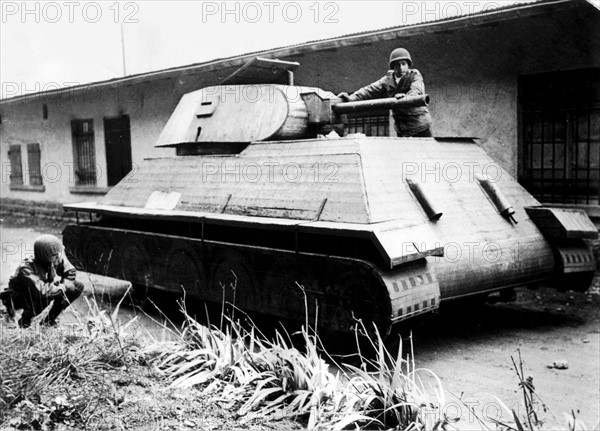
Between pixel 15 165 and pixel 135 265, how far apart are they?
45.0 feet

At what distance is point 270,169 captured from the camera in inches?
247

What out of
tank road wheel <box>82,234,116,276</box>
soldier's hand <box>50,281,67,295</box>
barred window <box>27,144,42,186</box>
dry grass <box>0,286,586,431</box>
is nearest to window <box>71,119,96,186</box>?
barred window <box>27,144,42,186</box>

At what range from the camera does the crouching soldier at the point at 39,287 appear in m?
5.72

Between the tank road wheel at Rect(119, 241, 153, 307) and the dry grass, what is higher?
the tank road wheel at Rect(119, 241, 153, 307)

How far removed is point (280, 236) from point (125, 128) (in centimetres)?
1006

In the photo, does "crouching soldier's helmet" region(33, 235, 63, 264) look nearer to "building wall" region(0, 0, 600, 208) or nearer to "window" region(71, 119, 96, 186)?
"building wall" region(0, 0, 600, 208)

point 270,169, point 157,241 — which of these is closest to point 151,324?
point 157,241

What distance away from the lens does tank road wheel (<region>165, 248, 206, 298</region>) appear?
21.0 feet

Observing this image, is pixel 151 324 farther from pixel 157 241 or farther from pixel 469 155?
pixel 469 155

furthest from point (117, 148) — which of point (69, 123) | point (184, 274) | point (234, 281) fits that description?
point (234, 281)

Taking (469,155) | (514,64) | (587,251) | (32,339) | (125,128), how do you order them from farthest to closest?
(125,128), (514,64), (469,155), (587,251), (32,339)

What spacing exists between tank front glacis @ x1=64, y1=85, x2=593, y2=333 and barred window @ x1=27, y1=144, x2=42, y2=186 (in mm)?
11067

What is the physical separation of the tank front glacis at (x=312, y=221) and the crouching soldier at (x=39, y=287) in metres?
1.15

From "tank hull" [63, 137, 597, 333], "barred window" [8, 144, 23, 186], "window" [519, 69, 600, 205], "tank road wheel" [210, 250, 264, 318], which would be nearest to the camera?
"tank hull" [63, 137, 597, 333]
